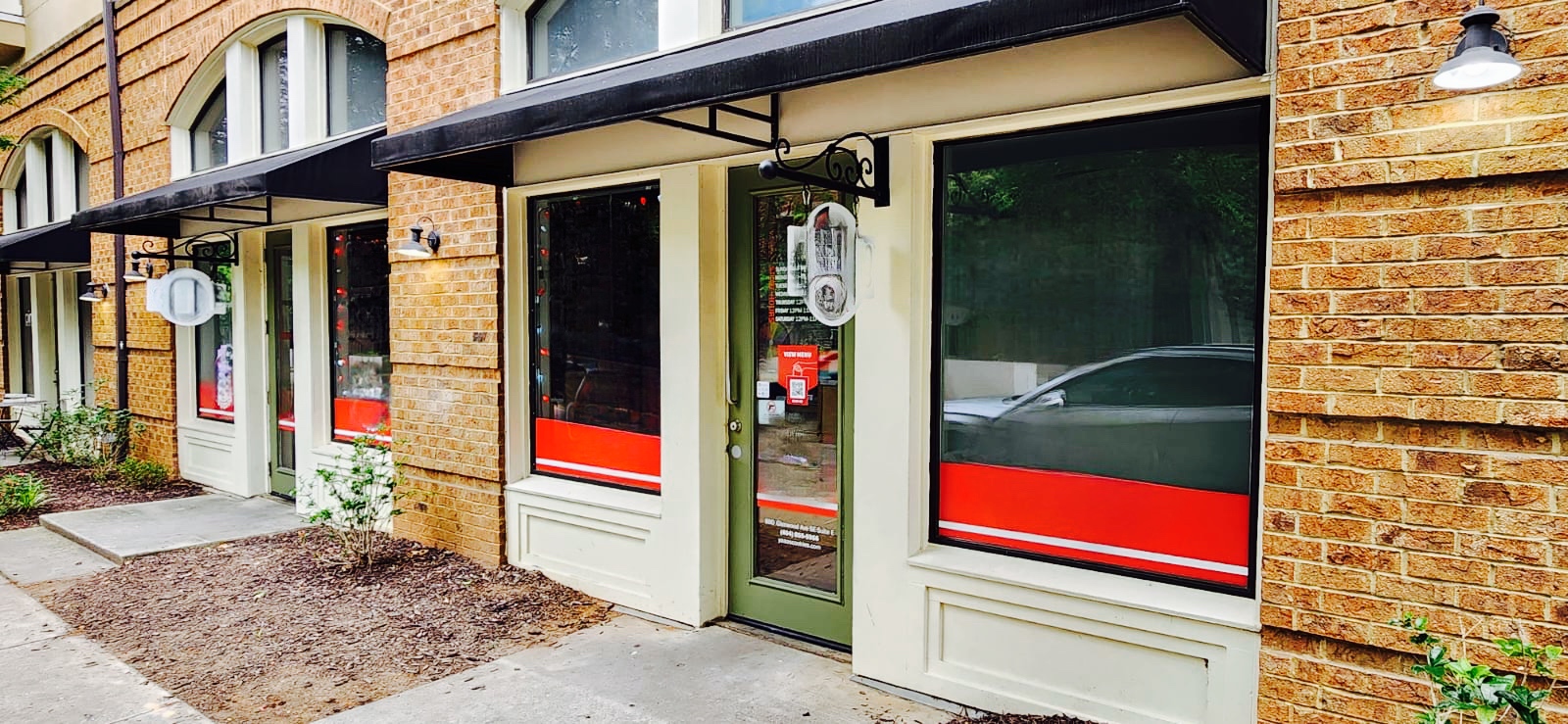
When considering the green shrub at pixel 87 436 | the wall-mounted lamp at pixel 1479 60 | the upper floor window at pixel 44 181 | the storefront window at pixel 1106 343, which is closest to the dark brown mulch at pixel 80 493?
the green shrub at pixel 87 436

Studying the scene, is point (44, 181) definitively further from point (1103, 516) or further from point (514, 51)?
point (1103, 516)

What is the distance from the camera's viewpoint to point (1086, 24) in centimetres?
252

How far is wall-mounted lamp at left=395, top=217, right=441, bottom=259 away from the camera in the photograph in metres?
5.69

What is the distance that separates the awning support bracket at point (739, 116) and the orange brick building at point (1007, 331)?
4 cm

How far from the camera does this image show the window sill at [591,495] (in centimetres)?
488

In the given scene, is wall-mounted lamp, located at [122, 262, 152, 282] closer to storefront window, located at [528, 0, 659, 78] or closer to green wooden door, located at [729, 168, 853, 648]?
storefront window, located at [528, 0, 659, 78]

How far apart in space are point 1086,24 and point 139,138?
971 cm

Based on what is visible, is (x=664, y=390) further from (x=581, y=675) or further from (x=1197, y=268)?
(x=1197, y=268)

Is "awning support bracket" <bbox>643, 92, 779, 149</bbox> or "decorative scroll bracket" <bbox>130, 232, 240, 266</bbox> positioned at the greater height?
"awning support bracket" <bbox>643, 92, 779, 149</bbox>

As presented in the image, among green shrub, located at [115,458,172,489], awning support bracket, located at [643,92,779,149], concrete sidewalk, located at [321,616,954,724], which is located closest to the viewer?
concrete sidewalk, located at [321,616,954,724]

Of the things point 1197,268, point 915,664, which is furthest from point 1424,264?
point 915,664

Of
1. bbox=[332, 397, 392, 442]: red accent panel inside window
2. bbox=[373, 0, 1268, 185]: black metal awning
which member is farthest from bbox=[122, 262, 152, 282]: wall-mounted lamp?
bbox=[373, 0, 1268, 185]: black metal awning

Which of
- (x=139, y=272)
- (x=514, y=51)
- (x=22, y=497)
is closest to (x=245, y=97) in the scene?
(x=139, y=272)

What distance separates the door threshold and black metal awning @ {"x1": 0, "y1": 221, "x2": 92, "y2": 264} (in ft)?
28.4
